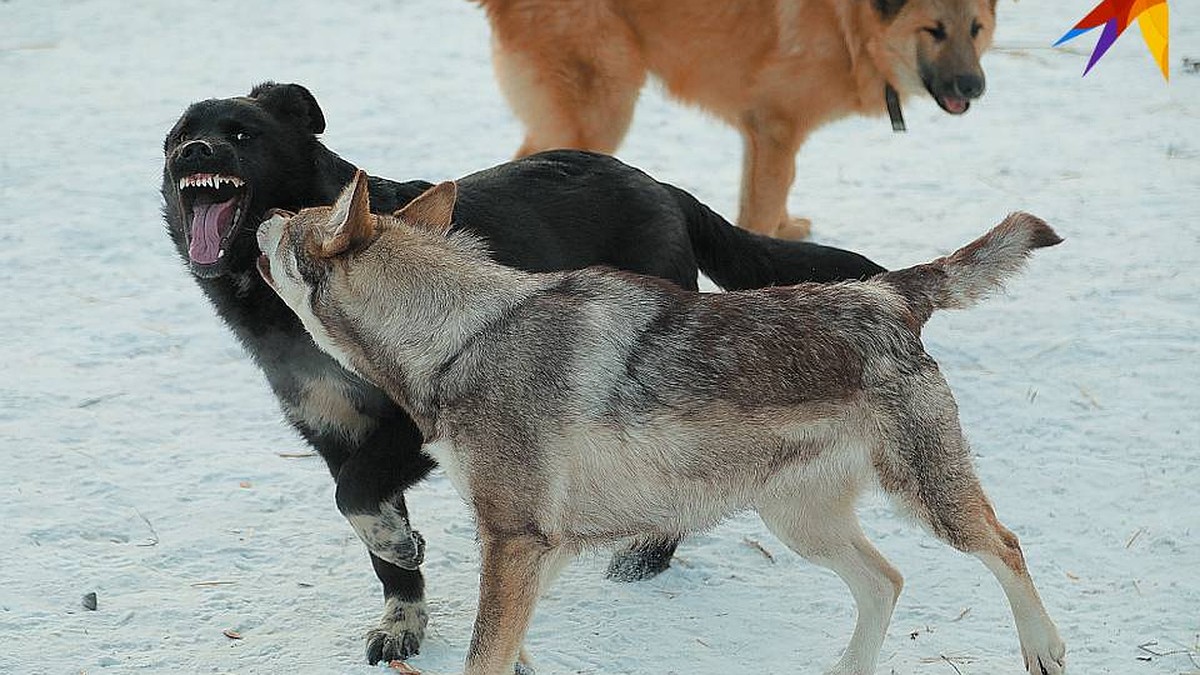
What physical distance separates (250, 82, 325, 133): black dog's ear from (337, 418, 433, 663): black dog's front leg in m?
1.08

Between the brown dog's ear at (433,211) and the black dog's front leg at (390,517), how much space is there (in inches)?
26.2

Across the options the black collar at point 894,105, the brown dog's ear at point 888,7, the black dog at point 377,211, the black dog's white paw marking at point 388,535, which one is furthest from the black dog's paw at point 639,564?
the brown dog's ear at point 888,7

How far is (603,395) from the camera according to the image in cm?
379

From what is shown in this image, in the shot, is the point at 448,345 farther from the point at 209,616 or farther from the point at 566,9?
the point at 566,9

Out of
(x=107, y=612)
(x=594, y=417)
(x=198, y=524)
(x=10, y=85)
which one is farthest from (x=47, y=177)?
(x=594, y=417)

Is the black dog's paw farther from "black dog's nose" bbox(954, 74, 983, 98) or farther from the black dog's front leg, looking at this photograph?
"black dog's nose" bbox(954, 74, 983, 98)

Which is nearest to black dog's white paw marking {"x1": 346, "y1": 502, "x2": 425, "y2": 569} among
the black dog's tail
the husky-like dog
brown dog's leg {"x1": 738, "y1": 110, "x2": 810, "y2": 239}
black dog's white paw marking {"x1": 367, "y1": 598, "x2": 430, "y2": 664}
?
black dog's white paw marking {"x1": 367, "y1": 598, "x2": 430, "y2": 664}

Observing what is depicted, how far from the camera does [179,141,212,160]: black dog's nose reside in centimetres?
439

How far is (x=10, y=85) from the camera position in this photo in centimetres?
1007

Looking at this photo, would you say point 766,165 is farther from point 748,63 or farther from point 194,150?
point 194,150

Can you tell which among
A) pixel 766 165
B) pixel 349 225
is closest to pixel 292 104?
pixel 349 225

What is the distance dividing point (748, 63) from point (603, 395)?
4.22m

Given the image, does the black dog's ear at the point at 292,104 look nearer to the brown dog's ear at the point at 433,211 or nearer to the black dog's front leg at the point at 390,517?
the brown dog's ear at the point at 433,211

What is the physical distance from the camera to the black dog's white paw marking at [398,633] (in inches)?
174
